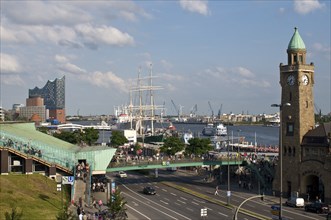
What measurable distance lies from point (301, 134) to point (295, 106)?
4.58 m

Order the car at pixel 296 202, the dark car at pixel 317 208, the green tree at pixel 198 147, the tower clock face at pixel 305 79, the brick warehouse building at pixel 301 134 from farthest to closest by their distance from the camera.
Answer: the green tree at pixel 198 147
the tower clock face at pixel 305 79
the brick warehouse building at pixel 301 134
the car at pixel 296 202
the dark car at pixel 317 208

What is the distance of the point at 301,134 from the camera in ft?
261

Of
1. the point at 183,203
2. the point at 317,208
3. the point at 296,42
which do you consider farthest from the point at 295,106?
the point at 183,203

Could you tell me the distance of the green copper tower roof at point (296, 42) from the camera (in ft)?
269

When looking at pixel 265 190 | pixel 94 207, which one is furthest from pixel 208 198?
pixel 94 207

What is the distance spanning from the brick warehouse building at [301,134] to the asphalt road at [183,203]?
571 cm

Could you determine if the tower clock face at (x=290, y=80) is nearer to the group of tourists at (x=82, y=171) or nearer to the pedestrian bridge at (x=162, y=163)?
the pedestrian bridge at (x=162, y=163)

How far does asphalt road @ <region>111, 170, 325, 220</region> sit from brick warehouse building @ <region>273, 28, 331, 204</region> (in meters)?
5.71

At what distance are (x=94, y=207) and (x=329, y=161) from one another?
116 feet

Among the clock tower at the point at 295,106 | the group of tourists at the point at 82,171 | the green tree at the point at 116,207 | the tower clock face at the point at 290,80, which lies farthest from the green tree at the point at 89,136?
the green tree at the point at 116,207

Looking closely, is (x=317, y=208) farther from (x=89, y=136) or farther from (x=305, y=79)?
(x=89, y=136)

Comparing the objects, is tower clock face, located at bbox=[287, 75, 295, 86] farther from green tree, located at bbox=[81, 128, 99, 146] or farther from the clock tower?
green tree, located at bbox=[81, 128, 99, 146]

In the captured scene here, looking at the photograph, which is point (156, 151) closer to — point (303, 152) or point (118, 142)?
point (118, 142)

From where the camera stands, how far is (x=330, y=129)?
7531 centimetres
